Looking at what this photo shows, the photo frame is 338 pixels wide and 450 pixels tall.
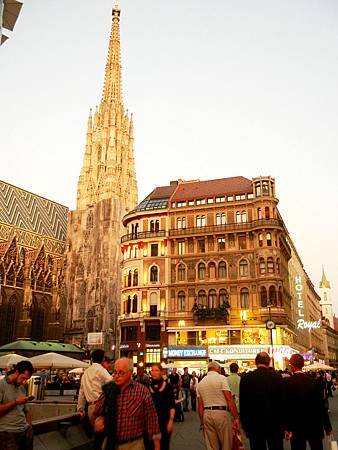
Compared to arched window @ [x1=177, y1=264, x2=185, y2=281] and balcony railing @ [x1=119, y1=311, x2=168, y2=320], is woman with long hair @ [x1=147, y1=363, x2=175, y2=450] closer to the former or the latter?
balcony railing @ [x1=119, y1=311, x2=168, y2=320]

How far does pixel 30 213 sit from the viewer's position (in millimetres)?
100812

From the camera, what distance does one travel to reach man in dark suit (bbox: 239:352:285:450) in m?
7.81

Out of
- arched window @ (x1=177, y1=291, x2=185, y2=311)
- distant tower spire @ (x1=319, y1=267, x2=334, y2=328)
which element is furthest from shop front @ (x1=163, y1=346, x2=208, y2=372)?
distant tower spire @ (x1=319, y1=267, x2=334, y2=328)

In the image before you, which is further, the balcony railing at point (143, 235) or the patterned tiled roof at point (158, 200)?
the patterned tiled roof at point (158, 200)

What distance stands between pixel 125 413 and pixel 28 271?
86.6 m

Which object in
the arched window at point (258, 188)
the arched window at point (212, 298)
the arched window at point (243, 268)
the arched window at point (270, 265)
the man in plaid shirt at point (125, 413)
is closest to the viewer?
the man in plaid shirt at point (125, 413)

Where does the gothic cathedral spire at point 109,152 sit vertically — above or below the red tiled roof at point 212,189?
above

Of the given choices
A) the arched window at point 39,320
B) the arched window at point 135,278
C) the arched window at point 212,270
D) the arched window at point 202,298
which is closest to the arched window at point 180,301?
the arched window at point 202,298

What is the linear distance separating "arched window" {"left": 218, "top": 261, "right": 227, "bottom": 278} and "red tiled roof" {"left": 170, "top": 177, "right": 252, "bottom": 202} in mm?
7609

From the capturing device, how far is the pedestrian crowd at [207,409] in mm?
5324

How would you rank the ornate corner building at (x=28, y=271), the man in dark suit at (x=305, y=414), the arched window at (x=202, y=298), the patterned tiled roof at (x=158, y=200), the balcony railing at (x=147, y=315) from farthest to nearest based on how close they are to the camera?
1. the ornate corner building at (x=28, y=271)
2. the patterned tiled roof at (x=158, y=200)
3. the balcony railing at (x=147, y=315)
4. the arched window at (x=202, y=298)
5. the man in dark suit at (x=305, y=414)

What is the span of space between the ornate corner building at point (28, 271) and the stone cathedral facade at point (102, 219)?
24.1 feet

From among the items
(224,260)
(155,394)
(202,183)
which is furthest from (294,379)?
(202,183)

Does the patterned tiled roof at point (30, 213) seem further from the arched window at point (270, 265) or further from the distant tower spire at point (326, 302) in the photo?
the distant tower spire at point (326, 302)
